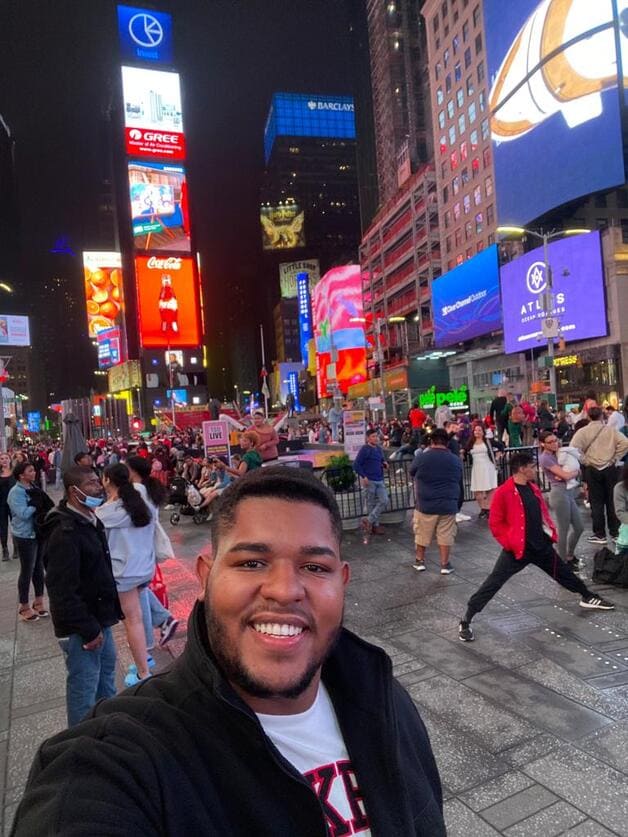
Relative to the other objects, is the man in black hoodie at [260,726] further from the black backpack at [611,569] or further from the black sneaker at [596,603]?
the black backpack at [611,569]

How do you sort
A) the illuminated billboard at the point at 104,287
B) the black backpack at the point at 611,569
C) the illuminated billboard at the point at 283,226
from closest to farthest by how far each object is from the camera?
the black backpack at the point at 611,569 < the illuminated billboard at the point at 104,287 < the illuminated billboard at the point at 283,226

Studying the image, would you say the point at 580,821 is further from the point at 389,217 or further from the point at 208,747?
the point at 389,217

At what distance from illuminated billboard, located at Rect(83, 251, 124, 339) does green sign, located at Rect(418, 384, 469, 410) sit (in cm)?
5989

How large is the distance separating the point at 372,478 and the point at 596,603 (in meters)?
4.38

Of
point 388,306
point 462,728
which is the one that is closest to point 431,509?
point 462,728

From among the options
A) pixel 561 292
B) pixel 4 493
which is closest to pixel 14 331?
pixel 4 493

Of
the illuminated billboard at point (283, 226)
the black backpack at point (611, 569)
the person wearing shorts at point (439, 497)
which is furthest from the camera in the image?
the illuminated billboard at point (283, 226)

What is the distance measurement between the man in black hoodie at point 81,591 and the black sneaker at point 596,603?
483cm

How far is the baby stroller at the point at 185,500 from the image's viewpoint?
1231cm

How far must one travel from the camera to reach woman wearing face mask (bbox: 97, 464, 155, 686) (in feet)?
15.2

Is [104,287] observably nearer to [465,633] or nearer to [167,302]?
[167,302]

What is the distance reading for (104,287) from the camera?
89.6m

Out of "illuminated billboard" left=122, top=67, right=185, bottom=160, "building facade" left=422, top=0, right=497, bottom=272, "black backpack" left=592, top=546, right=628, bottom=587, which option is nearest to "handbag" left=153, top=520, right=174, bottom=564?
"black backpack" left=592, top=546, right=628, bottom=587

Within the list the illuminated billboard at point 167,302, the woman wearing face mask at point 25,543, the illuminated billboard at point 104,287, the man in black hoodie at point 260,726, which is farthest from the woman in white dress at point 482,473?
the illuminated billboard at point 104,287
